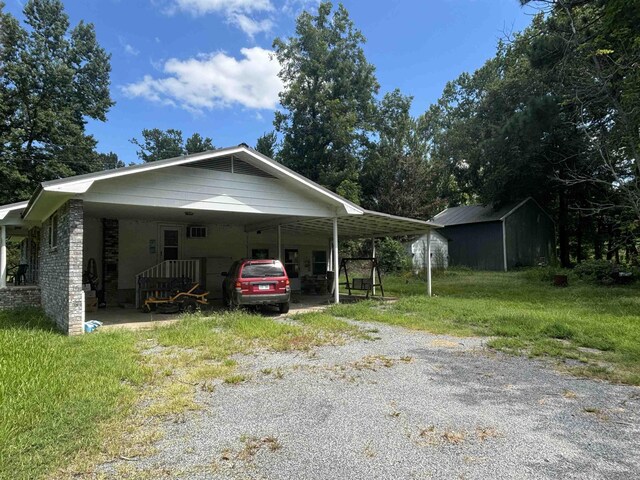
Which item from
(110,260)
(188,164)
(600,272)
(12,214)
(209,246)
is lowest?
(600,272)

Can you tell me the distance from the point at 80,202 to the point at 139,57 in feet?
78.5

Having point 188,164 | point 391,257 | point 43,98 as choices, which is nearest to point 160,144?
point 43,98

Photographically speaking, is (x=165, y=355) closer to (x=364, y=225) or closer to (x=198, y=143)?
(x=364, y=225)

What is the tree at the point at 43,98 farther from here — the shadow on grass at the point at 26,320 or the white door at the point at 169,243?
the shadow on grass at the point at 26,320

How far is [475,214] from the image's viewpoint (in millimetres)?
28594

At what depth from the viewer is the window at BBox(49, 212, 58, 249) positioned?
9.44 m

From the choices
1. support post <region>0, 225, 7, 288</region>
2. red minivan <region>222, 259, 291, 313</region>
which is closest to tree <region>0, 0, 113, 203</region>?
support post <region>0, 225, 7, 288</region>

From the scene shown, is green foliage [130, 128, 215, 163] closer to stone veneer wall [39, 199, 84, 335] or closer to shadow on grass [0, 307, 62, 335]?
shadow on grass [0, 307, 62, 335]

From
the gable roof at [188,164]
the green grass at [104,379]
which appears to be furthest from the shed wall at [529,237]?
the green grass at [104,379]

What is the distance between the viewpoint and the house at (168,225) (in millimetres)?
8125

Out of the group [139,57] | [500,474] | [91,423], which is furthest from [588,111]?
[139,57]

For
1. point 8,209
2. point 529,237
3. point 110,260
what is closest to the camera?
point 8,209

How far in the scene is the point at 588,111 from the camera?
17453 millimetres

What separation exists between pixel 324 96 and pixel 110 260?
23.0m
